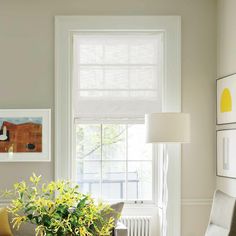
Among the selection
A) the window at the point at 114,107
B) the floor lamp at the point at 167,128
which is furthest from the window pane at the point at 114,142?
the floor lamp at the point at 167,128

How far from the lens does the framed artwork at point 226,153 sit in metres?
5.54

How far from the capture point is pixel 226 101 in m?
5.79

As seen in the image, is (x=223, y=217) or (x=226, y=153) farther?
(x=226, y=153)

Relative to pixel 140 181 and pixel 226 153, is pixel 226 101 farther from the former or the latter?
pixel 140 181

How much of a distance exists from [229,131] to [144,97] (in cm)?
109


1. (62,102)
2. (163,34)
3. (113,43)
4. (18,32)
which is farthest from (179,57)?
(18,32)

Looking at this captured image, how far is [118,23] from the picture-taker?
242 inches

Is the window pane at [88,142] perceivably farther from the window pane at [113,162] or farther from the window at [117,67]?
the window at [117,67]

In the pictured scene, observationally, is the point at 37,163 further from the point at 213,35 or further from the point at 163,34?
the point at 213,35

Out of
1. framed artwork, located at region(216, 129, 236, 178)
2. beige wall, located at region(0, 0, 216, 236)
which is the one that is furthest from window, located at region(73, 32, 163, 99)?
framed artwork, located at region(216, 129, 236, 178)

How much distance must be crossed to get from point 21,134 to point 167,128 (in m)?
1.63

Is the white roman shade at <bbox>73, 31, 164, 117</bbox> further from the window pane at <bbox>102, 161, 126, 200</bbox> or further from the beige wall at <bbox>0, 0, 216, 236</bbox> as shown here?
the window pane at <bbox>102, 161, 126, 200</bbox>

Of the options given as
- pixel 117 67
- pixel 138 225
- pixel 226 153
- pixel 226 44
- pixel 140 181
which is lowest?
pixel 138 225

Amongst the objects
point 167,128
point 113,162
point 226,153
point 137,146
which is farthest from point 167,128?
point 113,162
